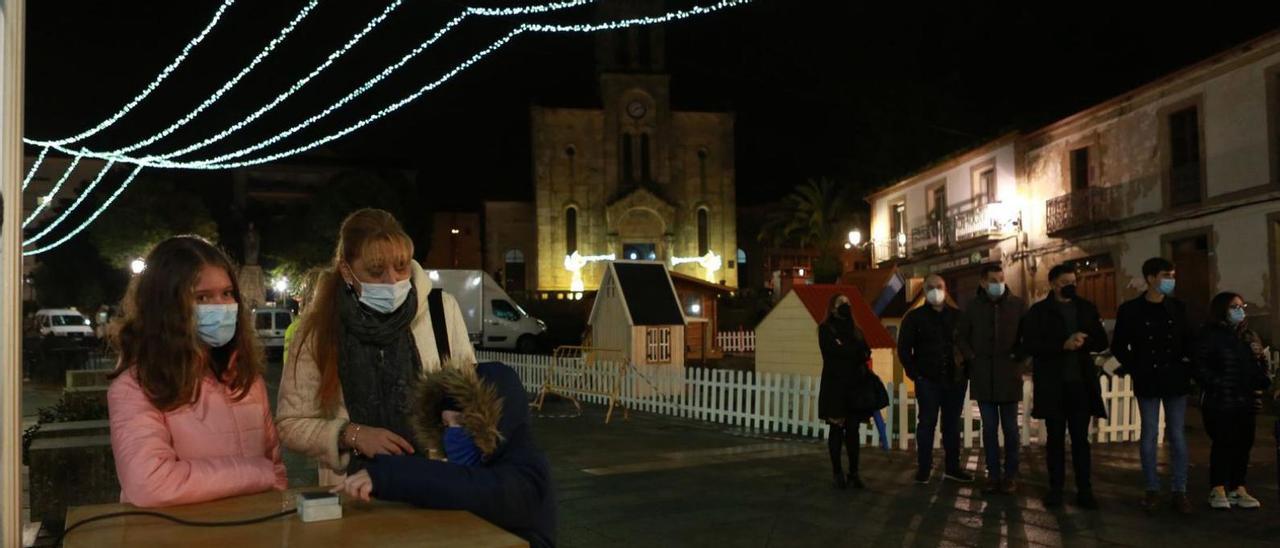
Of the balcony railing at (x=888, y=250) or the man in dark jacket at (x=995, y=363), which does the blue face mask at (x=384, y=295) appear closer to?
the man in dark jacket at (x=995, y=363)

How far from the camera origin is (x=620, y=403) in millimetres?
16750

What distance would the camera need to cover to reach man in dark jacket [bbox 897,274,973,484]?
866 cm

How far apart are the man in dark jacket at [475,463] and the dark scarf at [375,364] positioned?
2.36 feet

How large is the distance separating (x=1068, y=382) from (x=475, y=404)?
21.4 feet

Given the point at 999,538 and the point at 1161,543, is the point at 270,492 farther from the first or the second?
the point at 1161,543

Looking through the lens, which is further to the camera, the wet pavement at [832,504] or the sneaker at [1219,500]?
the sneaker at [1219,500]

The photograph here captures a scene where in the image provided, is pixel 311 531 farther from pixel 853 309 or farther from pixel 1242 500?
pixel 853 309

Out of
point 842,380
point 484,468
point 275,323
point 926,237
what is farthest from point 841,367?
point 275,323

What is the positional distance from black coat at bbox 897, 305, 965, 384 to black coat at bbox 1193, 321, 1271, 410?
2.02 m

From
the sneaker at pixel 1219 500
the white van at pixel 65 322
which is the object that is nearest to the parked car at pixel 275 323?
the white van at pixel 65 322

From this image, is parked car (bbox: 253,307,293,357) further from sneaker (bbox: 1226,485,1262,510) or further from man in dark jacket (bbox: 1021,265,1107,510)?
sneaker (bbox: 1226,485,1262,510)

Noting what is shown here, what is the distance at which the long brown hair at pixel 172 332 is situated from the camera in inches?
114

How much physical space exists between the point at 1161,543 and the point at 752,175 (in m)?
57.8

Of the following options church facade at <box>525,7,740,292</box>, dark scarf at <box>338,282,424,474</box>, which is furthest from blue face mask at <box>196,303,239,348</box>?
church facade at <box>525,7,740,292</box>
